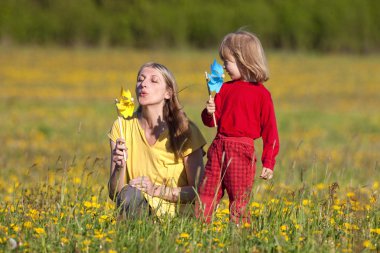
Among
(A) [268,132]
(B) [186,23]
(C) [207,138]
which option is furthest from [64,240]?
(B) [186,23]

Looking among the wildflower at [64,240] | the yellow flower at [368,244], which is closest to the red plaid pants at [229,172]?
the yellow flower at [368,244]

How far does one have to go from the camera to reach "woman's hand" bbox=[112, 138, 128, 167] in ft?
15.9

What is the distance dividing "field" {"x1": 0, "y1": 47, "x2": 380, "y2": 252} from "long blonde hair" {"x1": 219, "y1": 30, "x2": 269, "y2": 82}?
58 centimetres

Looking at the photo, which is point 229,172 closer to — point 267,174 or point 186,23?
point 267,174

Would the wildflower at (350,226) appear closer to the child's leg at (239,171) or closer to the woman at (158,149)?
the child's leg at (239,171)

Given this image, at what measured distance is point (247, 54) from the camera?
4.91 m

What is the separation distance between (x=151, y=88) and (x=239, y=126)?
593 mm

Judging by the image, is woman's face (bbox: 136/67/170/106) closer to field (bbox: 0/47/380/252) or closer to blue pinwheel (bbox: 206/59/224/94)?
field (bbox: 0/47/380/252)

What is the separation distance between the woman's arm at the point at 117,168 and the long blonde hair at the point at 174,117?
33 centimetres

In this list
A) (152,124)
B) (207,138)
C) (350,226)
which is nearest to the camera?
(350,226)

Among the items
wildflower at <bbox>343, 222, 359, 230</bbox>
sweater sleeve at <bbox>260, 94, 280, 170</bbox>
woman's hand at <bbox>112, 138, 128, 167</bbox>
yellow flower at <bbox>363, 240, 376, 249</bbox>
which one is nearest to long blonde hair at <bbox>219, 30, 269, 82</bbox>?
sweater sleeve at <bbox>260, 94, 280, 170</bbox>

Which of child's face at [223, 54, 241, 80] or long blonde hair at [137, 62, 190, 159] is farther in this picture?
long blonde hair at [137, 62, 190, 159]

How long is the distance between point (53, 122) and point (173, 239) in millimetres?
12680

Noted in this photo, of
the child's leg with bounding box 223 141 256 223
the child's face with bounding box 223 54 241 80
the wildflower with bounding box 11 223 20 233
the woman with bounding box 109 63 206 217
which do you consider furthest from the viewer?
the woman with bounding box 109 63 206 217
